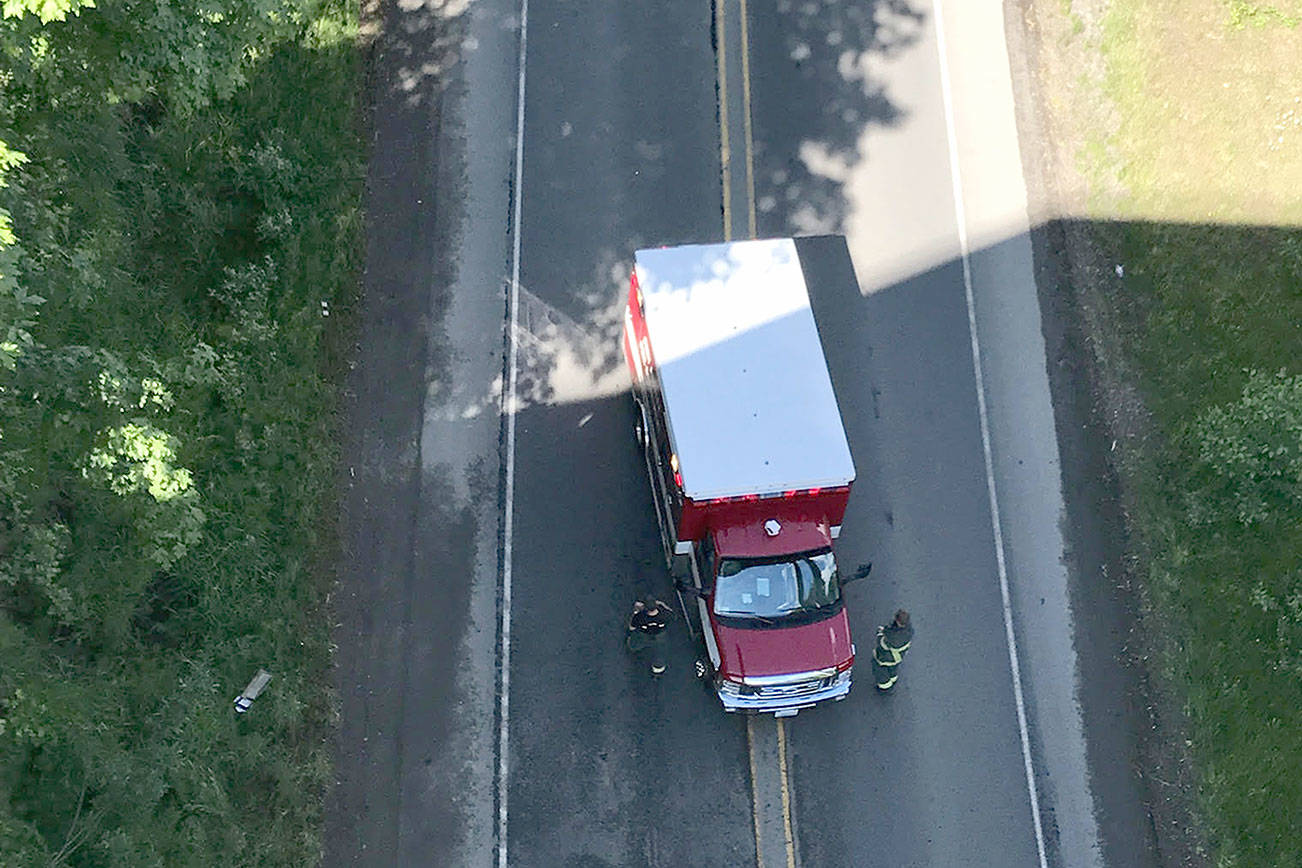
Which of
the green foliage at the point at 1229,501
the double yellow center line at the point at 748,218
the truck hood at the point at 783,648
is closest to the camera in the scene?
the truck hood at the point at 783,648

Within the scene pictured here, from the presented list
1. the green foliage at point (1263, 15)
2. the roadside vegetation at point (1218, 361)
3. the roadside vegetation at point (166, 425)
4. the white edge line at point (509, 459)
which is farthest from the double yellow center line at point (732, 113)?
the green foliage at point (1263, 15)

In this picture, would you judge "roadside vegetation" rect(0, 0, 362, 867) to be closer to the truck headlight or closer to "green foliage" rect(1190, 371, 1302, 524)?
the truck headlight

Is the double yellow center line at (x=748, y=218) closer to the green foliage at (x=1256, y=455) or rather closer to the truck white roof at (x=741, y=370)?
the truck white roof at (x=741, y=370)

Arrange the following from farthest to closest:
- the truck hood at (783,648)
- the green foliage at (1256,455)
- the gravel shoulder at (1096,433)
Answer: the green foliage at (1256,455) < the gravel shoulder at (1096,433) < the truck hood at (783,648)

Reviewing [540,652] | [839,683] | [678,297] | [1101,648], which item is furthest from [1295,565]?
[540,652]

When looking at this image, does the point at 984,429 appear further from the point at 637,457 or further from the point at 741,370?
the point at 637,457

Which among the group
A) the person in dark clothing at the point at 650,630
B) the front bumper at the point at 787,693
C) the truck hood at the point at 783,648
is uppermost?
the person in dark clothing at the point at 650,630

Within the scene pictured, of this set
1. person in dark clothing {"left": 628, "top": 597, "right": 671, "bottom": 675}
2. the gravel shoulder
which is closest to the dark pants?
person in dark clothing {"left": 628, "top": 597, "right": 671, "bottom": 675}
